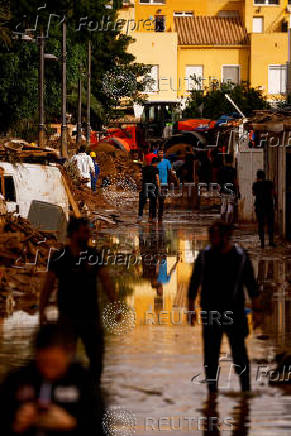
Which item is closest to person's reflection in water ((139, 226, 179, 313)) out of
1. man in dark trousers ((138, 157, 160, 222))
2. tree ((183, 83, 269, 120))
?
man in dark trousers ((138, 157, 160, 222))

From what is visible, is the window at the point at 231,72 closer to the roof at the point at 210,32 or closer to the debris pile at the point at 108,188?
the roof at the point at 210,32

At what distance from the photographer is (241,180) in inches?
1319

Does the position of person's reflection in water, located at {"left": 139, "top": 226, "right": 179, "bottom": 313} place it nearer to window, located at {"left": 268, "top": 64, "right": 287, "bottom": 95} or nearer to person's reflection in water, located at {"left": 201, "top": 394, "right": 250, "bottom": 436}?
person's reflection in water, located at {"left": 201, "top": 394, "right": 250, "bottom": 436}

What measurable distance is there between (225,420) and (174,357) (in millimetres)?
3014

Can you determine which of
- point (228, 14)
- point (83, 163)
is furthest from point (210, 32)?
point (83, 163)

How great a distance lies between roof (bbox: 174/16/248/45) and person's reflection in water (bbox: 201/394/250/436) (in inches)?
3724

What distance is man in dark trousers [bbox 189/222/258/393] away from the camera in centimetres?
1152

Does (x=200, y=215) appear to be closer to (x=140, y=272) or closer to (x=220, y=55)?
(x=140, y=272)

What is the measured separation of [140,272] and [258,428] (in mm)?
11958

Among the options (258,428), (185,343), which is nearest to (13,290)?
(185,343)

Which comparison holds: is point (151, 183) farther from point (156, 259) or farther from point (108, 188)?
point (108, 188)

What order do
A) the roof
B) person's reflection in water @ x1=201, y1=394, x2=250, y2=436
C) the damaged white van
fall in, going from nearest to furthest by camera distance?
person's reflection in water @ x1=201, y1=394, x2=250, y2=436
the damaged white van
the roof

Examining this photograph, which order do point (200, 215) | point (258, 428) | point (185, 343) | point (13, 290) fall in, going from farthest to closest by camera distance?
point (200, 215) < point (13, 290) < point (185, 343) < point (258, 428)

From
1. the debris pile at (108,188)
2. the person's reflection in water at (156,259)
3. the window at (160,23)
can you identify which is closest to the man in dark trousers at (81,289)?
the person's reflection in water at (156,259)
